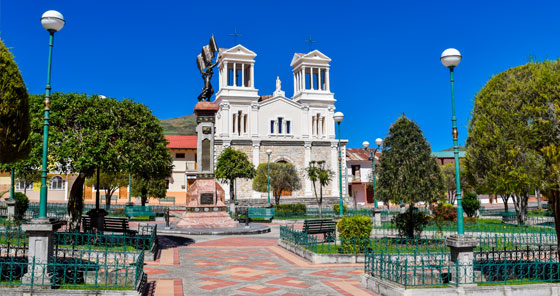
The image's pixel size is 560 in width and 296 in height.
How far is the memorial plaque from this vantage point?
2094 centimetres

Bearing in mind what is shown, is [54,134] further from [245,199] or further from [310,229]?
[245,199]

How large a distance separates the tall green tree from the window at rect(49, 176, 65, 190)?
43.8 m

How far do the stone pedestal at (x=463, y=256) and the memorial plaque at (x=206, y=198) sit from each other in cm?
1429

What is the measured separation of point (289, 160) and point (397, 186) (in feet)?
125

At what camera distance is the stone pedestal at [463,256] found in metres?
7.93

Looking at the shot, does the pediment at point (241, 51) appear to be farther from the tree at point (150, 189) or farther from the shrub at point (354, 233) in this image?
the shrub at point (354, 233)

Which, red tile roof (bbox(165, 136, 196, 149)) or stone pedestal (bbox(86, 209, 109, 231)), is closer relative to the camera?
stone pedestal (bbox(86, 209, 109, 231))

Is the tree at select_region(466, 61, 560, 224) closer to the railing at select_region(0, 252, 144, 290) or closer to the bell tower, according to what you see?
the railing at select_region(0, 252, 144, 290)

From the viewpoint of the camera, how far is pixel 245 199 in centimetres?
4834

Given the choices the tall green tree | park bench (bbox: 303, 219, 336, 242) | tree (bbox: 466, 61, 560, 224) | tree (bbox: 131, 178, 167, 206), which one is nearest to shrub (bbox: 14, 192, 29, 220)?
tree (bbox: 131, 178, 167, 206)

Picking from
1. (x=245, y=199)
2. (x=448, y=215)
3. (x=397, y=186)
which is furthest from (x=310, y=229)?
(x=245, y=199)

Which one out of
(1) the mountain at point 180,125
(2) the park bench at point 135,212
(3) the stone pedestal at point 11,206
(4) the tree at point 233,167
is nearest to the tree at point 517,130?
(3) the stone pedestal at point 11,206

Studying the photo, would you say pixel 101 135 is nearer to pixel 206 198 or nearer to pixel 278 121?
pixel 206 198

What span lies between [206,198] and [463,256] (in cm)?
1469
